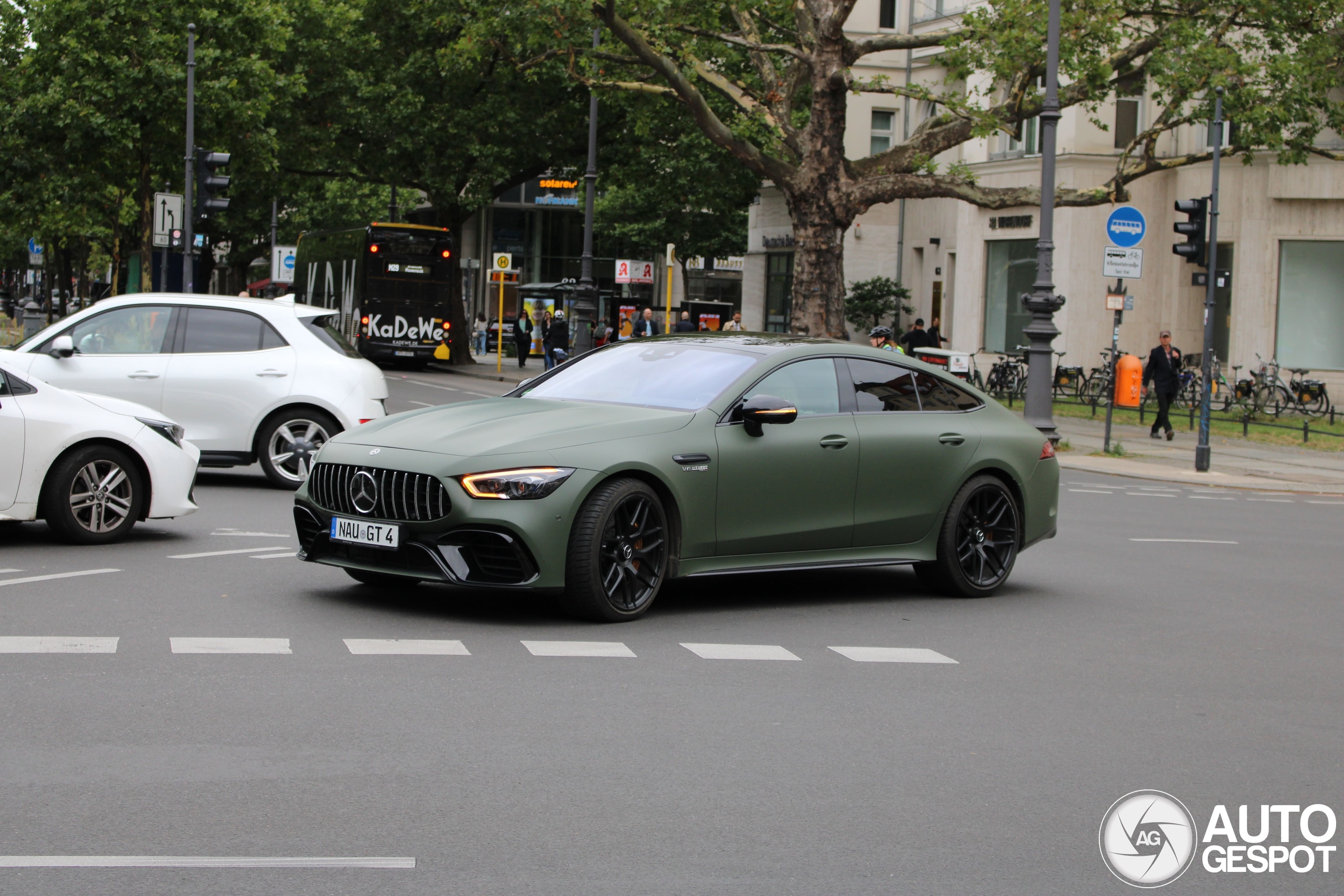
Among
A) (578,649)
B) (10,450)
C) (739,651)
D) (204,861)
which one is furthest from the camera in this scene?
(10,450)

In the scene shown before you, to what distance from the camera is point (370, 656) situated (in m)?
7.41

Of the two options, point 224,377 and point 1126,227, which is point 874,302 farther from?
point 224,377

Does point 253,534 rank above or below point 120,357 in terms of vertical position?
below

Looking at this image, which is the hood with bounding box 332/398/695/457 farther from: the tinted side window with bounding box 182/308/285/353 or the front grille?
the tinted side window with bounding box 182/308/285/353

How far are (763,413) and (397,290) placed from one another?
36075 mm

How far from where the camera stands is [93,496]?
10.7 meters

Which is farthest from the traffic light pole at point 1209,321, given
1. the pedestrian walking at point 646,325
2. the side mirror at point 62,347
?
the pedestrian walking at point 646,325

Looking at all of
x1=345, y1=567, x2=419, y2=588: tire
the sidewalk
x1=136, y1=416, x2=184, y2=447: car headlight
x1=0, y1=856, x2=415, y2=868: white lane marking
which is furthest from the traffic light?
x1=0, y1=856, x2=415, y2=868: white lane marking

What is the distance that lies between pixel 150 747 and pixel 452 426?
3.14 meters

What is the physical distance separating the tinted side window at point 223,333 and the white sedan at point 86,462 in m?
3.26

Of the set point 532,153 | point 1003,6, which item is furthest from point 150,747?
point 532,153

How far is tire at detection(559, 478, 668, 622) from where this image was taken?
8180 mm

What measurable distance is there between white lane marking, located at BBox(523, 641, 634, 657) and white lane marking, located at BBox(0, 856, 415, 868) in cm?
299

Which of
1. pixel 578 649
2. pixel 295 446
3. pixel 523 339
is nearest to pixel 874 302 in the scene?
pixel 523 339
